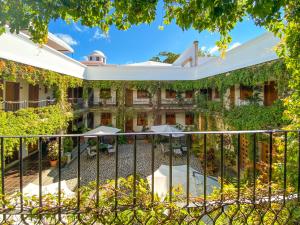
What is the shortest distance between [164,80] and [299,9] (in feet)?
61.2

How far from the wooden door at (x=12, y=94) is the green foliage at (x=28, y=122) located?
1.83 metres

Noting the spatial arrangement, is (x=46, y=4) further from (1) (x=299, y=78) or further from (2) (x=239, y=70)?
(2) (x=239, y=70)

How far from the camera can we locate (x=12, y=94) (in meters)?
12.3

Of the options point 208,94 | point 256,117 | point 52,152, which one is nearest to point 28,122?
point 52,152

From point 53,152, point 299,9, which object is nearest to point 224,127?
point 53,152

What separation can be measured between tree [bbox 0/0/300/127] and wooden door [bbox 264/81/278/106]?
844cm

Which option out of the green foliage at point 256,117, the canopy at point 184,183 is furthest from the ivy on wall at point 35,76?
the green foliage at point 256,117

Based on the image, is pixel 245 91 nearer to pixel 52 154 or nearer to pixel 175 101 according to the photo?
pixel 175 101

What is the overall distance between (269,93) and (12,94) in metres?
13.7

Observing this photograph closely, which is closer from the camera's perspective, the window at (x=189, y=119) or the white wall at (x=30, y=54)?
the white wall at (x=30, y=54)

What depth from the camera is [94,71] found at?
810 inches

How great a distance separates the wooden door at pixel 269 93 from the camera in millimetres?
10555

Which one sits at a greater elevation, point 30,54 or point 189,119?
point 30,54

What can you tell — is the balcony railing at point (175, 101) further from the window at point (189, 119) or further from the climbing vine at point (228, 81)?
the window at point (189, 119)
